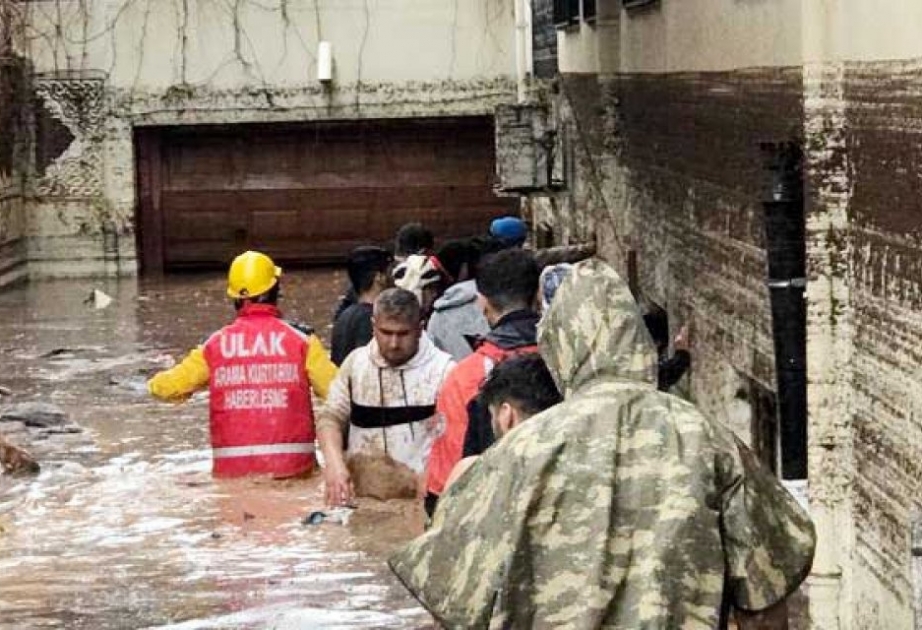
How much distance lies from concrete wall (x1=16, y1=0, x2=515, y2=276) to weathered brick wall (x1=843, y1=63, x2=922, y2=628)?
1979 centimetres

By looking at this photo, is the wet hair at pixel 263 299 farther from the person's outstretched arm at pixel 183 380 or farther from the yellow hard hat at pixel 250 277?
the person's outstretched arm at pixel 183 380

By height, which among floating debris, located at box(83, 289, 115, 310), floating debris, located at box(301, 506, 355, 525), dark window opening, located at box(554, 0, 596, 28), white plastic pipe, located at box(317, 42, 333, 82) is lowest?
floating debris, located at box(83, 289, 115, 310)

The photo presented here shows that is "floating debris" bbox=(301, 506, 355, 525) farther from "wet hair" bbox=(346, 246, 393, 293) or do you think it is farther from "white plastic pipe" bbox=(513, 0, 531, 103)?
"white plastic pipe" bbox=(513, 0, 531, 103)

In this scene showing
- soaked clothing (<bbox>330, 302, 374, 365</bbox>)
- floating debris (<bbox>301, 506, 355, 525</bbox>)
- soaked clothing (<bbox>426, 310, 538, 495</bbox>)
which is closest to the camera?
soaked clothing (<bbox>426, 310, 538, 495</bbox>)

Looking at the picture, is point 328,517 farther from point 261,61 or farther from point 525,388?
point 261,61

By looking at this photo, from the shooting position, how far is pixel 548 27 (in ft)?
78.7

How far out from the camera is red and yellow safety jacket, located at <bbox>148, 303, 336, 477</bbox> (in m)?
Result: 11.3

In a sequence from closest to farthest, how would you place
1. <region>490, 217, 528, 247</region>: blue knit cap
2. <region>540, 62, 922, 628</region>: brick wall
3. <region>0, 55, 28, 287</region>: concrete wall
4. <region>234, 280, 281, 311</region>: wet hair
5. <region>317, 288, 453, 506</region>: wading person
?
<region>540, 62, 922, 628</region>: brick wall
<region>317, 288, 453, 506</region>: wading person
<region>234, 280, 281, 311</region>: wet hair
<region>490, 217, 528, 247</region>: blue knit cap
<region>0, 55, 28, 287</region>: concrete wall

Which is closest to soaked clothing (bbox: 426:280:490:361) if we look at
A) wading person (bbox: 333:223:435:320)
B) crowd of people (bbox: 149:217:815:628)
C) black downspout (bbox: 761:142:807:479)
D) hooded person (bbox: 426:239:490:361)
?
hooded person (bbox: 426:239:490:361)

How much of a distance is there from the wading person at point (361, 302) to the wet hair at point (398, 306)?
1.82m

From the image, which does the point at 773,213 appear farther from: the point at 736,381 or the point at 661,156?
the point at 661,156

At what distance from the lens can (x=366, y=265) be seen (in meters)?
11.6

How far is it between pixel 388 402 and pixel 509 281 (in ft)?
6.62

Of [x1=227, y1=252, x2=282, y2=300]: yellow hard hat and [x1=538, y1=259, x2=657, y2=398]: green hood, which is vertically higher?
[x1=538, y1=259, x2=657, y2=398]: green hood
